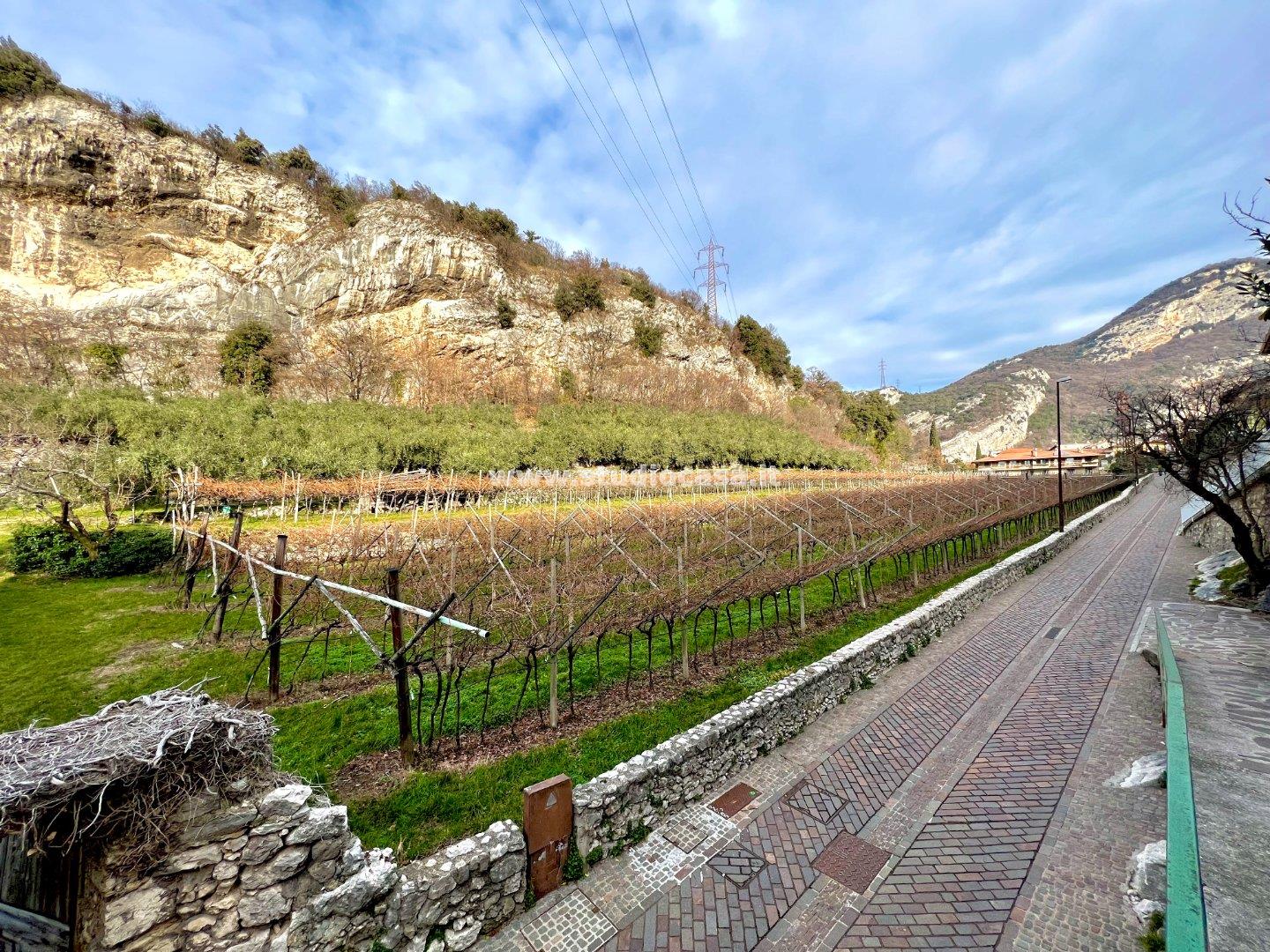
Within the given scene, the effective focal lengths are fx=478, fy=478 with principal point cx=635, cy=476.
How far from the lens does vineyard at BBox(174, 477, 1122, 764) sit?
602 cm

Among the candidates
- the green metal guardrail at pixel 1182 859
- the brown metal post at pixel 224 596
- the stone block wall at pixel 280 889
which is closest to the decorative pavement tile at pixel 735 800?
the stone block wall at pixel 280 889

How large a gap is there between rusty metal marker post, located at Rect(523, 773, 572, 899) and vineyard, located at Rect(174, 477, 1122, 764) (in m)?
1.35

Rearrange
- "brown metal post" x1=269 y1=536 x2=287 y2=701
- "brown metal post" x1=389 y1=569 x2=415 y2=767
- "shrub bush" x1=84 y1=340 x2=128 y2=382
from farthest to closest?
1. "shrub bush" x1=84 y1=340 x2=128 y2=382
2. "brown metal post" x1=269 y1=536 x2=287 y2=701
3. "brown metal post" x1=389 y1=569 x2=415 y2=767

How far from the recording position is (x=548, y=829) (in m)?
3.81

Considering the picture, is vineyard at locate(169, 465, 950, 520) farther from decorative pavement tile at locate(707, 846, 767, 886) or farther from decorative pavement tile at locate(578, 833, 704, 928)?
decorative pavement tile at locate(707, 846, 767, 886)

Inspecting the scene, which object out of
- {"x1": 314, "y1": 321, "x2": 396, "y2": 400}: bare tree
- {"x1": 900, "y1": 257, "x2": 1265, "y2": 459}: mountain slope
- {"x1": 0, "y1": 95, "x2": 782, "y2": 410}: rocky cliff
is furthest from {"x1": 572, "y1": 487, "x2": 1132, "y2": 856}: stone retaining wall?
{"x1": 900, "y1": 257, "x2": 1265, "y2": 459}: mountain slope

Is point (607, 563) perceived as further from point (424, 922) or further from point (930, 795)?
point (424, 922)

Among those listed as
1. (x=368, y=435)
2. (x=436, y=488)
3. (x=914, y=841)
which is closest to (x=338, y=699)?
(x=914, y=841)

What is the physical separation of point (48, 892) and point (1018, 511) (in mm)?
27803

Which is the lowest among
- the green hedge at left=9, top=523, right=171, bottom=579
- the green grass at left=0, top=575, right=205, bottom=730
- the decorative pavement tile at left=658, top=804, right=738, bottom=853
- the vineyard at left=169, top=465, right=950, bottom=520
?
the decorative pavement tile at left=658, top=804, right=738, bottom=853

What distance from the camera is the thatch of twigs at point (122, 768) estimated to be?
2275 mm

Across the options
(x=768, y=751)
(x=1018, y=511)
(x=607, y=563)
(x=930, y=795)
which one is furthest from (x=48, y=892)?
(x=1018, y=511)

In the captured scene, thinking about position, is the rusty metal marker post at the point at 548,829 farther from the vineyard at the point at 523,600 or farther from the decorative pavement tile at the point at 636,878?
the vineyard at the point at 523,600

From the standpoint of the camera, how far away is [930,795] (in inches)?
197
